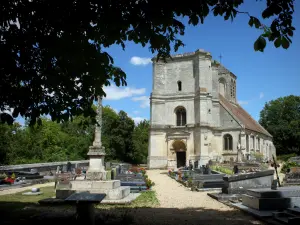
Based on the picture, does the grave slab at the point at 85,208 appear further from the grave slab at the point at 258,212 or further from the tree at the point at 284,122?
the tree at the point at 284,122

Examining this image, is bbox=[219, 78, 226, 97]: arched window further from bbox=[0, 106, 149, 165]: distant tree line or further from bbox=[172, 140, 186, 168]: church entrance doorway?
bbox=[0, 106, 149, 165]: distant tree line

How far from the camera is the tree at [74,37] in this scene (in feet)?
13.7

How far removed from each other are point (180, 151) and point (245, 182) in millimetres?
25874

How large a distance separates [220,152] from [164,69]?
43.4ft

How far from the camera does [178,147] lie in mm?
39344

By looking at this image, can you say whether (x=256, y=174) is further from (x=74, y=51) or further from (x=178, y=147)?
(x=178, y=147)

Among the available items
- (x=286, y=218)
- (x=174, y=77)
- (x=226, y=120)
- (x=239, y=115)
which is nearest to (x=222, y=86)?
(x=239, y=115)

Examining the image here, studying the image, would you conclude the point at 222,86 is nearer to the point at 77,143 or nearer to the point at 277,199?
the point at 77,143


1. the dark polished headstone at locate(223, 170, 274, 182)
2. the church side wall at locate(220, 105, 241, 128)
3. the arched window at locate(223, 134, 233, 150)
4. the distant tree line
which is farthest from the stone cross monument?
the arched window at locate(223, 134, 233, 150)

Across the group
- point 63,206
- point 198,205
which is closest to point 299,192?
point 198,205

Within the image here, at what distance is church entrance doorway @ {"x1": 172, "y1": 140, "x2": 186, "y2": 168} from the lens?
128 ft

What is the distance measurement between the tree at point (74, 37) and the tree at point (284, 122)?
181 feet

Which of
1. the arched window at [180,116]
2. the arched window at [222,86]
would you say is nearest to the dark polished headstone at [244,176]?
the arched window at [180,116]

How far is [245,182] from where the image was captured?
43.0 ft
